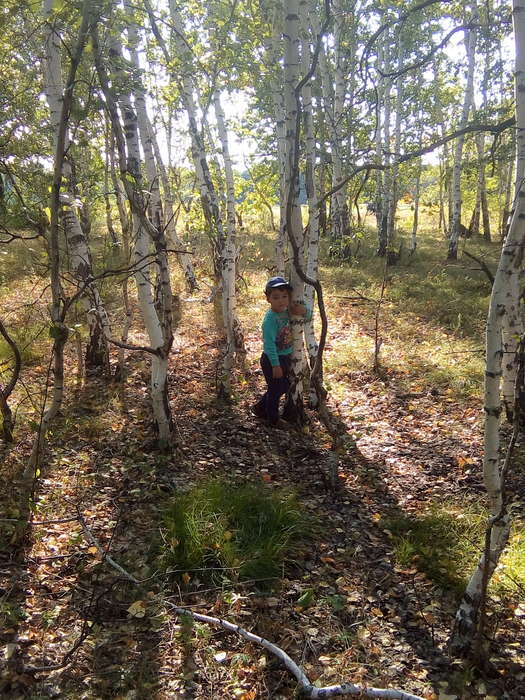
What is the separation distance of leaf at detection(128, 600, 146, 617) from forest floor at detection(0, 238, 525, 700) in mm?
14

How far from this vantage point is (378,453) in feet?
17.1

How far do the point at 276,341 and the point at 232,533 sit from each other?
2.48 meters

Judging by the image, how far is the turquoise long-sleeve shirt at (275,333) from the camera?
5273mm

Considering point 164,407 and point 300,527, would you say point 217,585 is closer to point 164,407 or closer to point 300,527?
point 300,527

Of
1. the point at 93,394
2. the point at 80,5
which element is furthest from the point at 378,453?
the point at 80,5

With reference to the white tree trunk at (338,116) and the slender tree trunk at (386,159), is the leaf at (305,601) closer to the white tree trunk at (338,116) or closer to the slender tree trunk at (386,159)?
the white tree trunk at (338,116)

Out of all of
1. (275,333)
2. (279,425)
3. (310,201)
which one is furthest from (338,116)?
(279,425)

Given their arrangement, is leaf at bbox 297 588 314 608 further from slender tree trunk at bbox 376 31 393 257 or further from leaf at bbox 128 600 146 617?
slender tree trunk at bbox 376 31 393 257

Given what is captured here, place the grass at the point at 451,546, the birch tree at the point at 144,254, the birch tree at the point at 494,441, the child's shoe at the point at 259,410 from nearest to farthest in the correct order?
the birch tree at the point at 494,441 < the grass at the point at 451,546 < the birch tree at the point at 144,254 < the child's shoe at the point at 259,410

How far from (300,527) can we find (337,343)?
18.5 ft

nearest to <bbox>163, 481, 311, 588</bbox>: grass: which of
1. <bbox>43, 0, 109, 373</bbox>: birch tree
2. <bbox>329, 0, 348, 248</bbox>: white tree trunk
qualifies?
<bbox>43, 0, 109, 373</bbox>: birch tree

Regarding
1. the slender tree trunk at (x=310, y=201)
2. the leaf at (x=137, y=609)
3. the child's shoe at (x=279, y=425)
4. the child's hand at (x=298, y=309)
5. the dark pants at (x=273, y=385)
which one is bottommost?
the leaf at (x=137, y=609)


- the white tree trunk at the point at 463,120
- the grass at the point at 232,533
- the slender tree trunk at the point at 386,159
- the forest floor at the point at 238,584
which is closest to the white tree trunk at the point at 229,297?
the forest floor at the point at 238,584

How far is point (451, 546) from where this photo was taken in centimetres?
362
